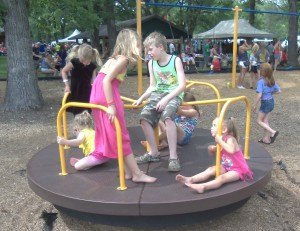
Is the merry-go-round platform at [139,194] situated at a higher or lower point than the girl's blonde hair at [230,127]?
lower

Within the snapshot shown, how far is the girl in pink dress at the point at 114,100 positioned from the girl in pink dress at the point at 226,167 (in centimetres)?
42

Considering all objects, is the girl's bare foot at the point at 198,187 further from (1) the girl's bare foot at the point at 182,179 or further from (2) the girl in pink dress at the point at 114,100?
(2) the girl in pink dress at the point at 114,100

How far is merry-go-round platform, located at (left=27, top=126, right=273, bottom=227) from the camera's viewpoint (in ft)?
10.0

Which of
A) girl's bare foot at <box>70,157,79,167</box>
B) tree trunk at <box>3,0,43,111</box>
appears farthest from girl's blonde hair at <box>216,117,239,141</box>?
tree trunk at <box>3,0,43,111</box>

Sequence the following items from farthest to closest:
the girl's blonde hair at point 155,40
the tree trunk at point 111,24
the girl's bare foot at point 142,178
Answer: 1. the tree trunk at point 111,24
2. the girl's blonde hair at point 155,40
3. the girl's bare foot at point 142,178

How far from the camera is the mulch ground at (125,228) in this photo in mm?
3641

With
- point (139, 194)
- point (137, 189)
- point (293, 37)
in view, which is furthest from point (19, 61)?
point (293, 37)

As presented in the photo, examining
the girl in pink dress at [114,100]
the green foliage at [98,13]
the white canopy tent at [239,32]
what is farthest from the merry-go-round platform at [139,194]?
the white canopy tent at [239,32]

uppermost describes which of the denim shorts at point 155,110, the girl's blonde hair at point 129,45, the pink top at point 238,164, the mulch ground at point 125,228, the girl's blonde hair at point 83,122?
the girl's blonde hair at point 129,45

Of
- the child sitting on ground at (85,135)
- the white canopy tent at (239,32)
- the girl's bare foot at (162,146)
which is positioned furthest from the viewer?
the white canopy tent at (239,32)

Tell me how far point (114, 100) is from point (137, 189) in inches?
30.9

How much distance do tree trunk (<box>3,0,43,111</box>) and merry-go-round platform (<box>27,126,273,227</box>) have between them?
4.55 meters

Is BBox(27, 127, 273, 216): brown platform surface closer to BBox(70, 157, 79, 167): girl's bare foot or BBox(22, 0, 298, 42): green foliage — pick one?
BBox(70, 157, 79, 167): girl's bare foot

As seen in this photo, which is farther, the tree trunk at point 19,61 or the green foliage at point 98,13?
the green foliage at point 98,13
